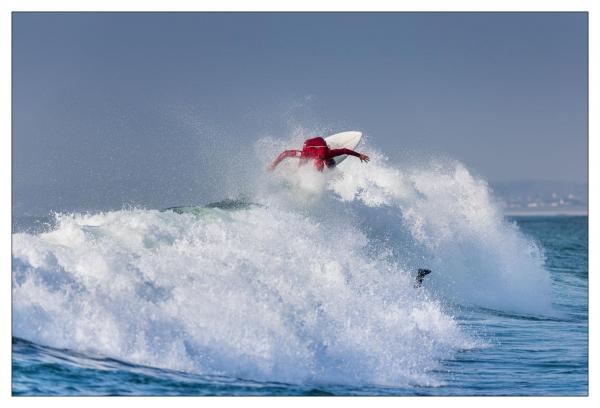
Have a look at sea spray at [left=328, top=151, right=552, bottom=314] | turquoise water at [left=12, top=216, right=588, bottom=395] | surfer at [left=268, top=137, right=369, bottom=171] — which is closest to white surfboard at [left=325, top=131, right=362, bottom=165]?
sea spray at [left=328, top=151, right=552, bottom=314]

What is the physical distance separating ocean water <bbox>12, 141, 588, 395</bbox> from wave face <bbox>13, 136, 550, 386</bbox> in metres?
0.02

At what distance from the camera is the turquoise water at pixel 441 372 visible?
7.34 meters

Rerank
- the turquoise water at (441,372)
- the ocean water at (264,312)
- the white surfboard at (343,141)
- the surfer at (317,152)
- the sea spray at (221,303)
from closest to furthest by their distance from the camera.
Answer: the turquoise water at (441,372) < the ocean water at (264,312) < the sea spray at (221,303) < the surfer at (317,152) < the white surfboard at (343,141)

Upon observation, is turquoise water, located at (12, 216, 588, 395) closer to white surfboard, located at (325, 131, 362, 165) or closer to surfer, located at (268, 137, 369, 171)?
surfer, located at (268, 137, 369, 171)

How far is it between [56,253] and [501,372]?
17.6 ft

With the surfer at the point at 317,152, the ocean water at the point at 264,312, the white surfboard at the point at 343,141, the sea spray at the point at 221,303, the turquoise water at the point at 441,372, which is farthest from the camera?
the white surfboard at the point at 343,141

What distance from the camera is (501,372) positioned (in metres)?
9.41

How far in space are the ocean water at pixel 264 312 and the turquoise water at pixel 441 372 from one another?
Answer: 0.07 feet

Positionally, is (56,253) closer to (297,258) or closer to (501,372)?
(297,258)

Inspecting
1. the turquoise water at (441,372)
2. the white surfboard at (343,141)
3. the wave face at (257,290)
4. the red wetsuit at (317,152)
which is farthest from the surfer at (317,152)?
the turquoise water at (441,372)

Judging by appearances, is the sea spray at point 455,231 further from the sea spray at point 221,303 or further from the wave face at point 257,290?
the sea spray at point 221,303

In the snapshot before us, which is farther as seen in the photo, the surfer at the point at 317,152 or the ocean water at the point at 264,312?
the surfer at the point at 317,152

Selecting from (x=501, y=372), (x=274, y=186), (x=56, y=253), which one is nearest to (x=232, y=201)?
(x=274, y=186)

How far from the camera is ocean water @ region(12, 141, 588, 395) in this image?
792cm
